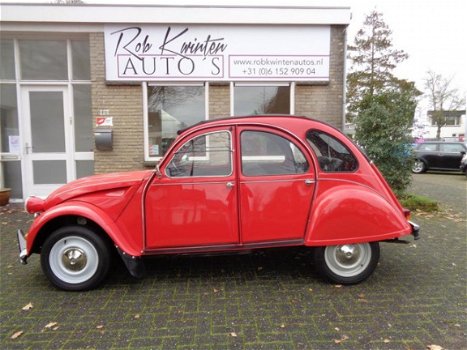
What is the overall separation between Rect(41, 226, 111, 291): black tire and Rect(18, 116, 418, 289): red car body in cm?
3

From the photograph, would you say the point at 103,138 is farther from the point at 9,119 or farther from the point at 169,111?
the point at 9,119

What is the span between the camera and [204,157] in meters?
3.67

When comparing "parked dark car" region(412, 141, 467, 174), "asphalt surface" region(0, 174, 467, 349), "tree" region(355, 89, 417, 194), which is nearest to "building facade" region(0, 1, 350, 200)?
"tree" region(355, 89, 417, 194)

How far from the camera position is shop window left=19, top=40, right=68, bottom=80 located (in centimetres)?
796

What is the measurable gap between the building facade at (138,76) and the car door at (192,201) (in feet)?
14.0

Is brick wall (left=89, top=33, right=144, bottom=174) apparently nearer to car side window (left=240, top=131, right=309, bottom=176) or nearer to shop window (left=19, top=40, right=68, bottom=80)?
shop window (left=19, top=40, right=68, bottom=80)

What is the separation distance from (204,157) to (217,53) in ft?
15.2

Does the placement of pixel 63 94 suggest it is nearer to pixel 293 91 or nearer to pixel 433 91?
pixel 293 91

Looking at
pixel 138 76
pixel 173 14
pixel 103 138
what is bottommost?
pixel 103 138

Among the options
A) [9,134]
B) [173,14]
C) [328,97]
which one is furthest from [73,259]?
[328,97]

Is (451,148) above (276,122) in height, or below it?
below

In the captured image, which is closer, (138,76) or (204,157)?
(204,157)

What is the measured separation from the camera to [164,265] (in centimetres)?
442

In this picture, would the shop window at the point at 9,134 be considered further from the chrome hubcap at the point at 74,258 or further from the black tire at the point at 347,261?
the black tire at the point at 347,261
